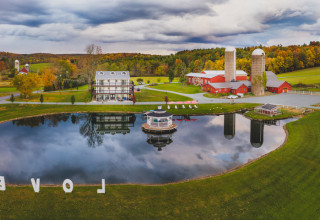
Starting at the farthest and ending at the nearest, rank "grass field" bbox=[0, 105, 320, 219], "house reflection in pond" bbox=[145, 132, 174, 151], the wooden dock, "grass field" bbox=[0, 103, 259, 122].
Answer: "grass field" bbox=[0, 103, 259, 122] → the wooden dock → "house reflection in pond" bbox=[145, 132, 174, 151] → "grass field" bbox=[0, 105, 320, 219]

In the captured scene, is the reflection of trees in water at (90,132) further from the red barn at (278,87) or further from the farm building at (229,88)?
the red barn at (278,87)

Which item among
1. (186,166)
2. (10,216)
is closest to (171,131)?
(186,166)

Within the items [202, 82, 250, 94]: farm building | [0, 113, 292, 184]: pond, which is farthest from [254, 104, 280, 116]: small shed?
[202, 82, 250, 94]: farm building

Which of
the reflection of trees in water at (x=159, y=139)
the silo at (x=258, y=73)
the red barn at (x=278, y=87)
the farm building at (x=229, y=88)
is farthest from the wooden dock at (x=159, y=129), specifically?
the red barn at (x=278, y=87)

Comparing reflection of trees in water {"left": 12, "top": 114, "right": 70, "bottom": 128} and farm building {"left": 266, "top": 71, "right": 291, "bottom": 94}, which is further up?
farm building {"left": 266, "top": 71, "right": 291, "bottom": 94}

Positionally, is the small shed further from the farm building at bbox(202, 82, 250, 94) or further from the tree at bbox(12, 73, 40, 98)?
the tree at bbox(12, 73, 40, 98)

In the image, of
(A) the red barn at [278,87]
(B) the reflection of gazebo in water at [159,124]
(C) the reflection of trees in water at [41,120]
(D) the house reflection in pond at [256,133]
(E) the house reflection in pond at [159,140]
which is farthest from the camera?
(A) the red barn at [278,87]
